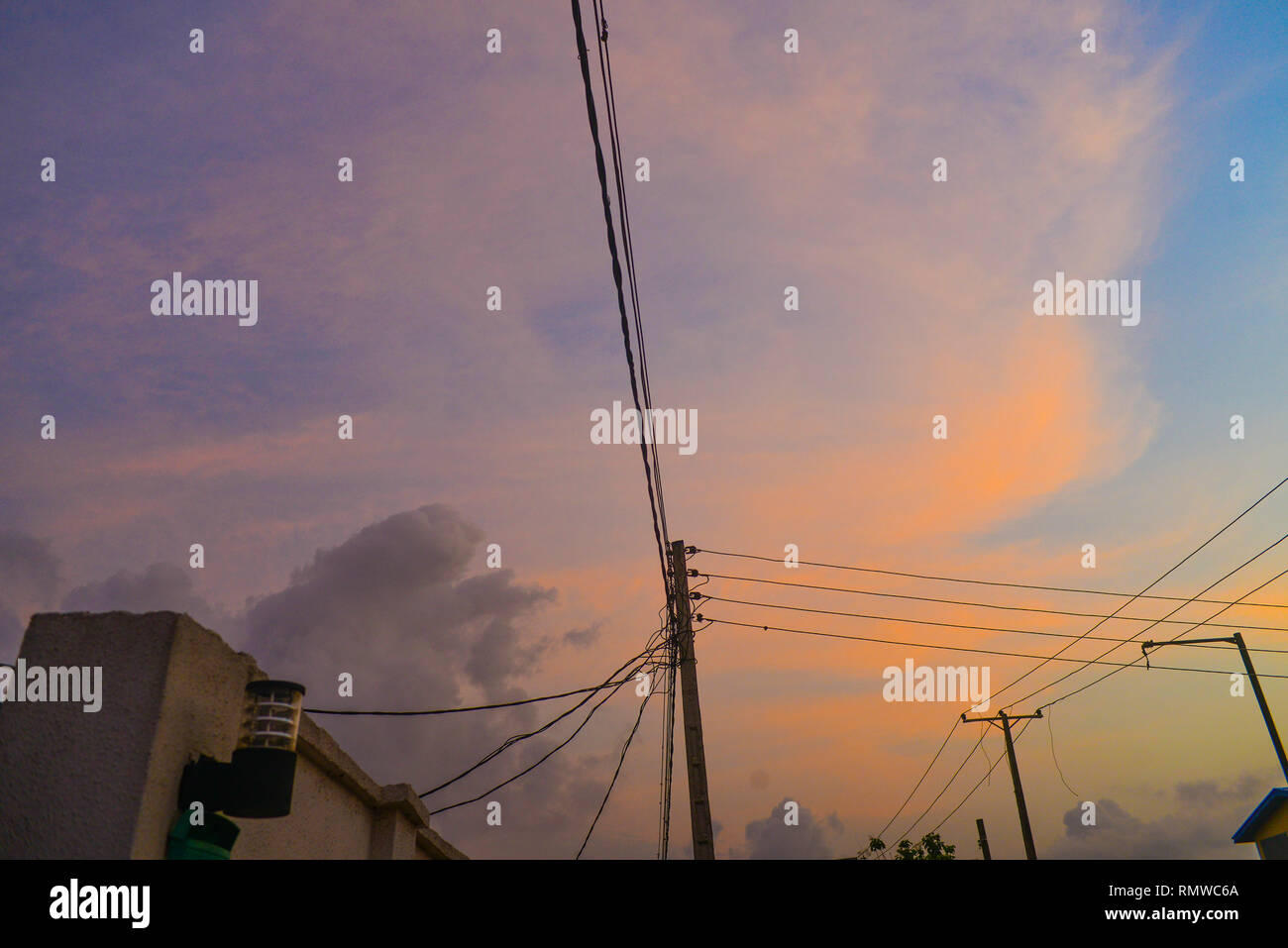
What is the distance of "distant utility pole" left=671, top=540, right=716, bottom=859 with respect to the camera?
1141cm

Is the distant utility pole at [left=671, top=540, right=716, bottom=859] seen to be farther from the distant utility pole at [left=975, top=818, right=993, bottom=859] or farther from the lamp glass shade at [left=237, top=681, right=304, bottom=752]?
the distant utility pole at [left=975, top=818, right=993, bottom=859]

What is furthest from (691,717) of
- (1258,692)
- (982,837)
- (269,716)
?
(982,837)

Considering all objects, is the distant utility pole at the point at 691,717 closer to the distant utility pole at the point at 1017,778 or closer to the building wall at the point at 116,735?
the building wall at the point at 116,735

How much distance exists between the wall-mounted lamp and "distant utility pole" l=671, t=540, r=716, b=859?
8.26m

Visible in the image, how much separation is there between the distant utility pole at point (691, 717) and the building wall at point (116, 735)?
8.31m

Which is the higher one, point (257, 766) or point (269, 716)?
point (269, 716)

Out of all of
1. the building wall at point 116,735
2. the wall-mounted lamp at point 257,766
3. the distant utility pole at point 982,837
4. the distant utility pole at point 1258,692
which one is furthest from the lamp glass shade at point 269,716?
the distant utility pole at point 982,837

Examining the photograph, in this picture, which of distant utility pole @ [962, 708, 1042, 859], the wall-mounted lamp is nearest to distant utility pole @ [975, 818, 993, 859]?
distant utility pole @ [962, 708, 1042, 859]

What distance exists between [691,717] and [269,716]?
8.72m

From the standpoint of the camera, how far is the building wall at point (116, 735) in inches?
145

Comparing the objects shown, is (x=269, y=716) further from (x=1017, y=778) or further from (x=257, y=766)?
(x=1017, y=778)

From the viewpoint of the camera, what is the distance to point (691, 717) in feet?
40.1
